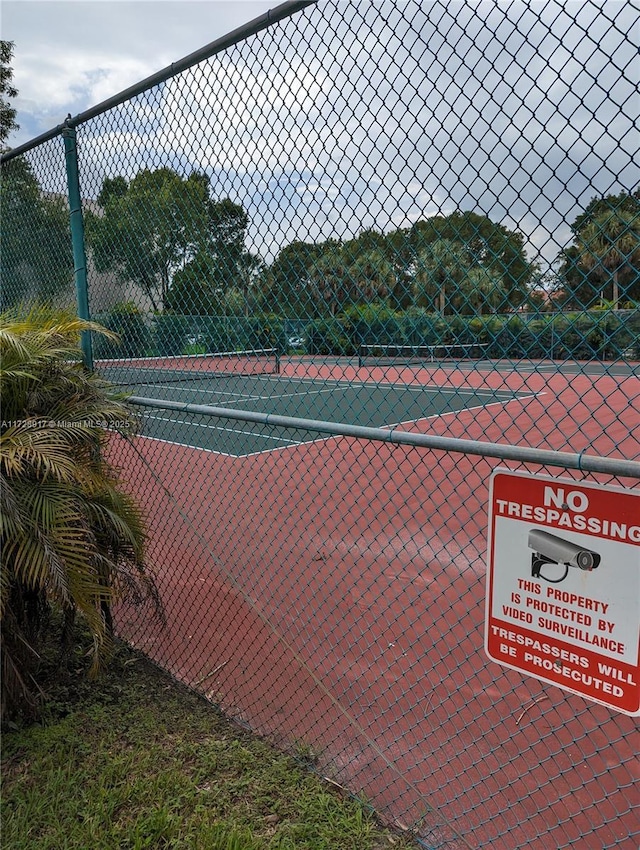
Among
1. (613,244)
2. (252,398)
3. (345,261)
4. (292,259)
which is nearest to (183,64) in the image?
(292,259)

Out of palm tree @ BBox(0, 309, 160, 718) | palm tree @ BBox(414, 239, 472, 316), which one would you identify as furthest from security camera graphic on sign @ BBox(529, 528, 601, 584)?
palm tree @ BBox(0, 309, 160, 718)

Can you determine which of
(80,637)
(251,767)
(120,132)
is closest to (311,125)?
(120,132)

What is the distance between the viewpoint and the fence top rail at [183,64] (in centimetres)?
263

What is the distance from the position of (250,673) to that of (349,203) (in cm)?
265

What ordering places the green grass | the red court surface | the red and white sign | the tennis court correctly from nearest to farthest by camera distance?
the red and white sign, the green grass, the red court surface, the tennis court

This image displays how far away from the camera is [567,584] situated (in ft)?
5.92

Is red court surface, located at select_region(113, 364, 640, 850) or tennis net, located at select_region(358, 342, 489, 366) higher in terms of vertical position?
tennis net, located at select_region(358, 342, 489, 366)

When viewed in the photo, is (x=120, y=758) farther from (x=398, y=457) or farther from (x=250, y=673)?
(x=398, y=457)

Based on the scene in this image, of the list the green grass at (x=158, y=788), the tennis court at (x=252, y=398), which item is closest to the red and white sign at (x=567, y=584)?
the tennis court at (x=252, y=398)

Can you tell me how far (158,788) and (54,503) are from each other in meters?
1.29

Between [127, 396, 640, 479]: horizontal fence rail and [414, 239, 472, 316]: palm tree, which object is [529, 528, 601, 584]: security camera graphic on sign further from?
[414, 239, 472, 316]: palm tree

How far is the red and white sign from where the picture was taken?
169cm

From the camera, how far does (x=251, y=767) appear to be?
280cm

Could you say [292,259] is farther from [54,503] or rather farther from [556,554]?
[556,554]
